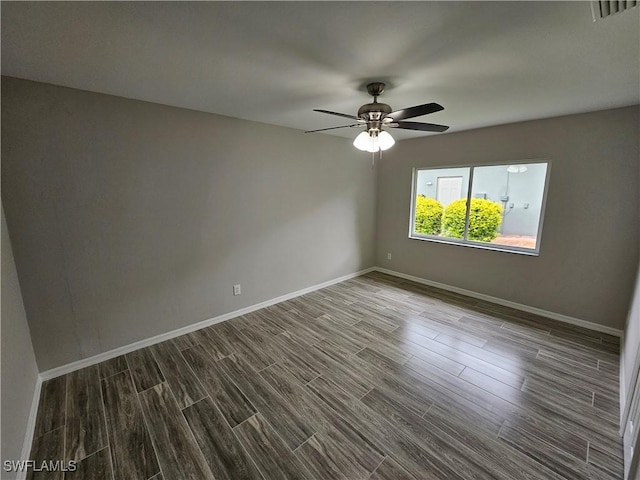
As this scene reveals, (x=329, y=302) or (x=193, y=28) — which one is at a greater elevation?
(x=193, y=28)

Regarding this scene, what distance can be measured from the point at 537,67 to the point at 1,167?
151 inches

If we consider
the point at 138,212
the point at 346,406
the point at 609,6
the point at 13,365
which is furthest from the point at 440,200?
the point at 13,365

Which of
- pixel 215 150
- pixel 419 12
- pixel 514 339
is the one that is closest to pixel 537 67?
pixel 419 12

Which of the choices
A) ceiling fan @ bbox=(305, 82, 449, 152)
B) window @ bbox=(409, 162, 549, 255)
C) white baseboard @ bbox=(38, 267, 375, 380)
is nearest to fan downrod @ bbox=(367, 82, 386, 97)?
ceiling fan @ bbox=(305, 82, 449, 152)

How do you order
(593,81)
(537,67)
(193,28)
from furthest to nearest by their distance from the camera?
1. (593,81)
2. (537,67)
3. (193,28)

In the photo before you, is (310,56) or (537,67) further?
(537,67)

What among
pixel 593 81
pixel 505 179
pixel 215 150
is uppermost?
pixel 593 81

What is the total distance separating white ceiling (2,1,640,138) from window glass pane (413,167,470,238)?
160 centimetres

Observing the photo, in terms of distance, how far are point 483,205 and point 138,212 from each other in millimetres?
4305

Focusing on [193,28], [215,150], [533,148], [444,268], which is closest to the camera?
[193,28]

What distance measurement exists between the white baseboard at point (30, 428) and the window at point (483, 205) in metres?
4.67

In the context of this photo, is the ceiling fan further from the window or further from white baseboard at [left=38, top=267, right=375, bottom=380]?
white baseboard at [left=38, top=267, right=375, bottom=380]

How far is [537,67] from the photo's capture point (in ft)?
5.83

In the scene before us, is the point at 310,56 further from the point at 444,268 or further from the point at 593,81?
the point at 444,268
